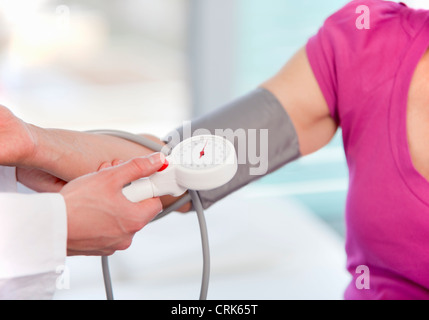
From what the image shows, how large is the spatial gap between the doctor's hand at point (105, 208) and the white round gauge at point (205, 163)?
0.03 meters

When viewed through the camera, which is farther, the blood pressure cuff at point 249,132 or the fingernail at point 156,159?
the blood pressure cuff at point 249,132

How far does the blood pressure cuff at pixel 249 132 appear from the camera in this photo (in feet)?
3.06

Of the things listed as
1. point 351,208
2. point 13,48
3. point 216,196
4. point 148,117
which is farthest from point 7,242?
point 148,117

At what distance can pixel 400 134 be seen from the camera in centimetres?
85

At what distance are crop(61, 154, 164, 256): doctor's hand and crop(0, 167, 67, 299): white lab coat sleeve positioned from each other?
0.07ft

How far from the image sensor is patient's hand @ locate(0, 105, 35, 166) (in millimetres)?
759

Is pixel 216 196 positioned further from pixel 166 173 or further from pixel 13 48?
pixel 13 48

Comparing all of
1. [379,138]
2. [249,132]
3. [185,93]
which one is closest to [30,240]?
[249,132]

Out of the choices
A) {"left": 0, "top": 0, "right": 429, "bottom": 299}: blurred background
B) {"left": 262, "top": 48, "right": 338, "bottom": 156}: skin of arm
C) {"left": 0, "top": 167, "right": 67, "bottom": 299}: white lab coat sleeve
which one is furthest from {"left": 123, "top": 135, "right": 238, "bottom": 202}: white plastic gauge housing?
{"left": 0, "top": 0, "right": 429, "bottom": 299}: blurred background

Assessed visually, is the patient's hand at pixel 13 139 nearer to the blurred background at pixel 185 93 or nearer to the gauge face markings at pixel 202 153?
the gauge face markings at pixel 202 153

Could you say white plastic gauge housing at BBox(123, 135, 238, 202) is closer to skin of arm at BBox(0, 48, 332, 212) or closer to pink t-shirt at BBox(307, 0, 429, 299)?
skin of arm at BBox(0, 48, 332, 212)

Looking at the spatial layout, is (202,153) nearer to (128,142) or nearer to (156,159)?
(156,159)

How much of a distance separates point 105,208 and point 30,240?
0.33 ft

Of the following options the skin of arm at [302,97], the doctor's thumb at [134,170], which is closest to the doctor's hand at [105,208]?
the doctor's thumb at [134,170]
